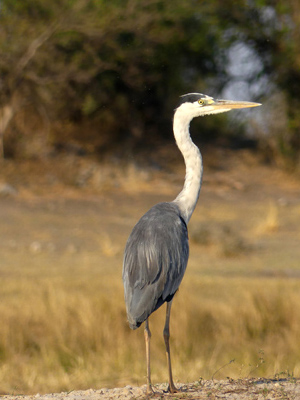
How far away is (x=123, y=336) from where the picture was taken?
28.7ft

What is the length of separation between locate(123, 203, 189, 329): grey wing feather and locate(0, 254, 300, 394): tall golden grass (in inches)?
68.5

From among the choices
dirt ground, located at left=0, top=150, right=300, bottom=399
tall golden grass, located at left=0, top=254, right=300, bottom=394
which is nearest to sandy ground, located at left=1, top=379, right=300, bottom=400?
tall golden grass, located at left=0, top=254, right=300, bottom=394

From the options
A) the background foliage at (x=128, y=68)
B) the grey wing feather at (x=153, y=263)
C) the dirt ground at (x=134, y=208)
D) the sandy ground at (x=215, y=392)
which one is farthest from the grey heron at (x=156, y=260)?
the background foliage at (x=128, y=68)

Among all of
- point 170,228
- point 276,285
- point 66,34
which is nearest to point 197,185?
point 170,228

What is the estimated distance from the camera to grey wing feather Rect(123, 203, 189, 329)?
17.2 feet

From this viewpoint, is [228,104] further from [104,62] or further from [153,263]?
[104,62]

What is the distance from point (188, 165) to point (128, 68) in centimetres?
1506

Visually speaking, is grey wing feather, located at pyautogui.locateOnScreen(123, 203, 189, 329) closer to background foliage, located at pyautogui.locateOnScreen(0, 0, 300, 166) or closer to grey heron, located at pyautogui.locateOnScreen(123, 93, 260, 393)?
grey heron, located at pyautogui.locateOnScreen(123, 93, 260, 393)

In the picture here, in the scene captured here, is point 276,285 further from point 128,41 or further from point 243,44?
point 243,44

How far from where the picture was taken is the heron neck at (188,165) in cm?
598

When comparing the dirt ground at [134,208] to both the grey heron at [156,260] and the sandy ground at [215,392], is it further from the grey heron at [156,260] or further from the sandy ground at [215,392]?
the grey heron at [156,260]

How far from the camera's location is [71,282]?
35.3 feet

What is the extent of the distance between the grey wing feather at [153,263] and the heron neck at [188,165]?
11.9 inches

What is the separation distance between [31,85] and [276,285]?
443 inches
